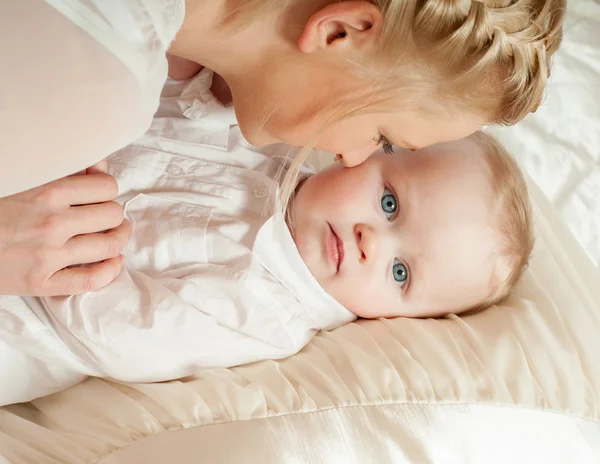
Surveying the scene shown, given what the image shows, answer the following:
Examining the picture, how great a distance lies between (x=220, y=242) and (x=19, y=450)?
44cm

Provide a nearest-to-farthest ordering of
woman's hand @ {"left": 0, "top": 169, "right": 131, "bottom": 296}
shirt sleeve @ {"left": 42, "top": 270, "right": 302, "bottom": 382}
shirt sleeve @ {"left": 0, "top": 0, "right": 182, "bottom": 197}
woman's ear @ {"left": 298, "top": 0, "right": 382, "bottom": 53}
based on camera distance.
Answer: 1. shirt sleeve @ {"left": 0, "top": 0, "right": 182, "bottom": 197}
2. woman's ear @ {"left": 298, "top": 0, "right": 382, "bottom": 53}
3. woman's hand @ {"left": 0, "top": 169, "right": 131, "bottom": 296}
4. shirt sleeve @ {"left": 42, "top": 270, "right": 302, "bottom": 382}

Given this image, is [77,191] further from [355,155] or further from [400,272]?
[400,272]

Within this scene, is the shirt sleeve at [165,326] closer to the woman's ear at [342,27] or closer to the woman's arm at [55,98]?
the woman's arm at [55,98]

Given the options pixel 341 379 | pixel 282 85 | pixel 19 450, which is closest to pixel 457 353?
pixel 341 379

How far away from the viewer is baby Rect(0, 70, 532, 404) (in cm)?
103

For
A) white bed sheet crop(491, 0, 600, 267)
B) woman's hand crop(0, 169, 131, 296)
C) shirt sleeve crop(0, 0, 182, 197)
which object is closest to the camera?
shirt sleeve crop(0, 0, 182, 197)

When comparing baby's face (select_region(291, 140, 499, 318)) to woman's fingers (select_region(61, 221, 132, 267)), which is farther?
baby's face (select_region(291, 140, 499, 318))

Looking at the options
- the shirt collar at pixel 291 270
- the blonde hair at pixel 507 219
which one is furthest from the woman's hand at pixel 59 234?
the blonde hair at pixel 507 219

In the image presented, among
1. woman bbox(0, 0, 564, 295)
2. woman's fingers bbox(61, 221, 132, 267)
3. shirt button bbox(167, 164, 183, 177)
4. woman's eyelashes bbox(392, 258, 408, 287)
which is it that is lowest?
woman's eyelashes bbox(392, 258, 408, 287)

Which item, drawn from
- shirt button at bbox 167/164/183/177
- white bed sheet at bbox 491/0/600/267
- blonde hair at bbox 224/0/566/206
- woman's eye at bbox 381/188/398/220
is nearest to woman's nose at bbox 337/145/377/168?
blonde hair at bbox 224/0/566/206

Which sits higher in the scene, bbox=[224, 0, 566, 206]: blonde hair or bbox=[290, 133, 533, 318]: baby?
bbox=[224, 0, 566, 206]: blonde hair

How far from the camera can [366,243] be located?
1.18m

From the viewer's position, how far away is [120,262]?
977mm

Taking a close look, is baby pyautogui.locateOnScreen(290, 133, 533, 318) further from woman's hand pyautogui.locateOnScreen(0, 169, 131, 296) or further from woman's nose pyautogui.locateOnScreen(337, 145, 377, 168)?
woman's hand pyautogui.locateOnScreen(0, 169, 131, 296)
